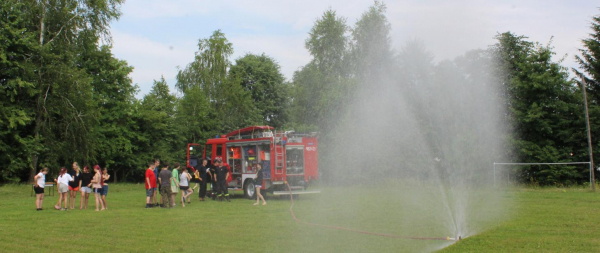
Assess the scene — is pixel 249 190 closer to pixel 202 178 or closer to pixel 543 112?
pixel 202 178

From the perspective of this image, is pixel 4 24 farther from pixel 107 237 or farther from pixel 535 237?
pixel 535 237

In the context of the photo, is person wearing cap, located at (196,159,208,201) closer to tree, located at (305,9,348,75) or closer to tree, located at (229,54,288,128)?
tree, located at (305,9,348,75)

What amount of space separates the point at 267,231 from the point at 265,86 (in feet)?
157

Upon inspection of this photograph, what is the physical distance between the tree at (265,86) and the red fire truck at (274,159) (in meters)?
32.1

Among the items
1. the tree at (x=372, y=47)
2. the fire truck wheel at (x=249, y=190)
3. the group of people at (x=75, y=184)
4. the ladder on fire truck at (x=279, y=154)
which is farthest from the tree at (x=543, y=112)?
the group of people at (x=75, y=184)

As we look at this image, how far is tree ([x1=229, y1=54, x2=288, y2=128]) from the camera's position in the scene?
194 ft

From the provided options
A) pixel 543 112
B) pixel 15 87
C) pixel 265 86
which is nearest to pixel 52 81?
pixel 15 87

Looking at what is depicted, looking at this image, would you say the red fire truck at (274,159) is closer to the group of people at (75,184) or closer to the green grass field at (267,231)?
the green grass field at (267,231)

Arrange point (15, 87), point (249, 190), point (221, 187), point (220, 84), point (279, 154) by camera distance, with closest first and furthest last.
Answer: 1. point (221, 187)
2. point (279, 154)
3. point (249, 190)
4. point (15, 87)
5. point (220, 84)

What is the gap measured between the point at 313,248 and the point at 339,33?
39182 millimetres

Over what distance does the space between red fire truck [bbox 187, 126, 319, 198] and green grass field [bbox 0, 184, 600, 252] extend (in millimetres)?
4624

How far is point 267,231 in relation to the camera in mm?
12992

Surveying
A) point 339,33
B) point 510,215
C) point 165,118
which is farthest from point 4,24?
point 510,215

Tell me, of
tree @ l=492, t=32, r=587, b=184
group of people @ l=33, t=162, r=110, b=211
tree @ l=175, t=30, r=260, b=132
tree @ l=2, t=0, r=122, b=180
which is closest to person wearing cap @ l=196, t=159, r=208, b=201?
group of people @ l=33, t=162, r=110, b=211
